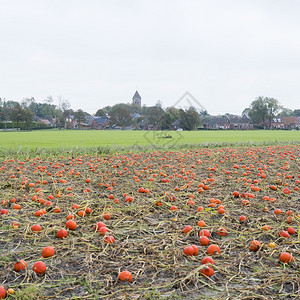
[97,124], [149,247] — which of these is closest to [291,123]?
[97,124]

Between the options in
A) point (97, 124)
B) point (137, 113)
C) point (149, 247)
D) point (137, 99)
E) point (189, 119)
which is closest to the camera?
point (149, 247)

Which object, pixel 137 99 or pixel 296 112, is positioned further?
pixel 137 99

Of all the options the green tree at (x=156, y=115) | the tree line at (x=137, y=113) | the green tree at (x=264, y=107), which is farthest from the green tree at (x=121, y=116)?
the green tree at (x=264, y=107)

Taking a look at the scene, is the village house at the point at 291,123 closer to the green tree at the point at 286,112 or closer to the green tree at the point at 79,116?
the green tree at the point at 286,112

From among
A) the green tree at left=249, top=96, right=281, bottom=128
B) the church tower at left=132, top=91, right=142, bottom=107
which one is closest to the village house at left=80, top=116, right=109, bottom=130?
the green tree at left=249, top=96, right=281, bottom=128

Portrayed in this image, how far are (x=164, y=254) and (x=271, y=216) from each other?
181 centimetres

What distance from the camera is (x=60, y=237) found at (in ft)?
10.1

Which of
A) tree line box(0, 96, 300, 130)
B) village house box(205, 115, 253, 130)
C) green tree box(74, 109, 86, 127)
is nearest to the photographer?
tree line box(0, 96, 300, 130)

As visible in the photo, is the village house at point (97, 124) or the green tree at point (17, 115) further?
the village house at point (97, 124)

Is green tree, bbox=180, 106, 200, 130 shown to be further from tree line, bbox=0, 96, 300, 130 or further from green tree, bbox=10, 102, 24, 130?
green tree, bbox=10, 102, 24, 130

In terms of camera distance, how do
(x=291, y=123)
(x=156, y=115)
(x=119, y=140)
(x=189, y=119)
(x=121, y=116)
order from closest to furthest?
(x=119, y=140) → (x=156, y=115) → (x=189, y=119) → (x=121, y=116) → (x=291, y=123)

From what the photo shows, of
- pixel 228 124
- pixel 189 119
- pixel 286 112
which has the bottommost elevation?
pixel 228 124

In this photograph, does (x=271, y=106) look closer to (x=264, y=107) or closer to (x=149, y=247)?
(x=264, y=107)

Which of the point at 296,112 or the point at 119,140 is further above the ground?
the point at 296,112
